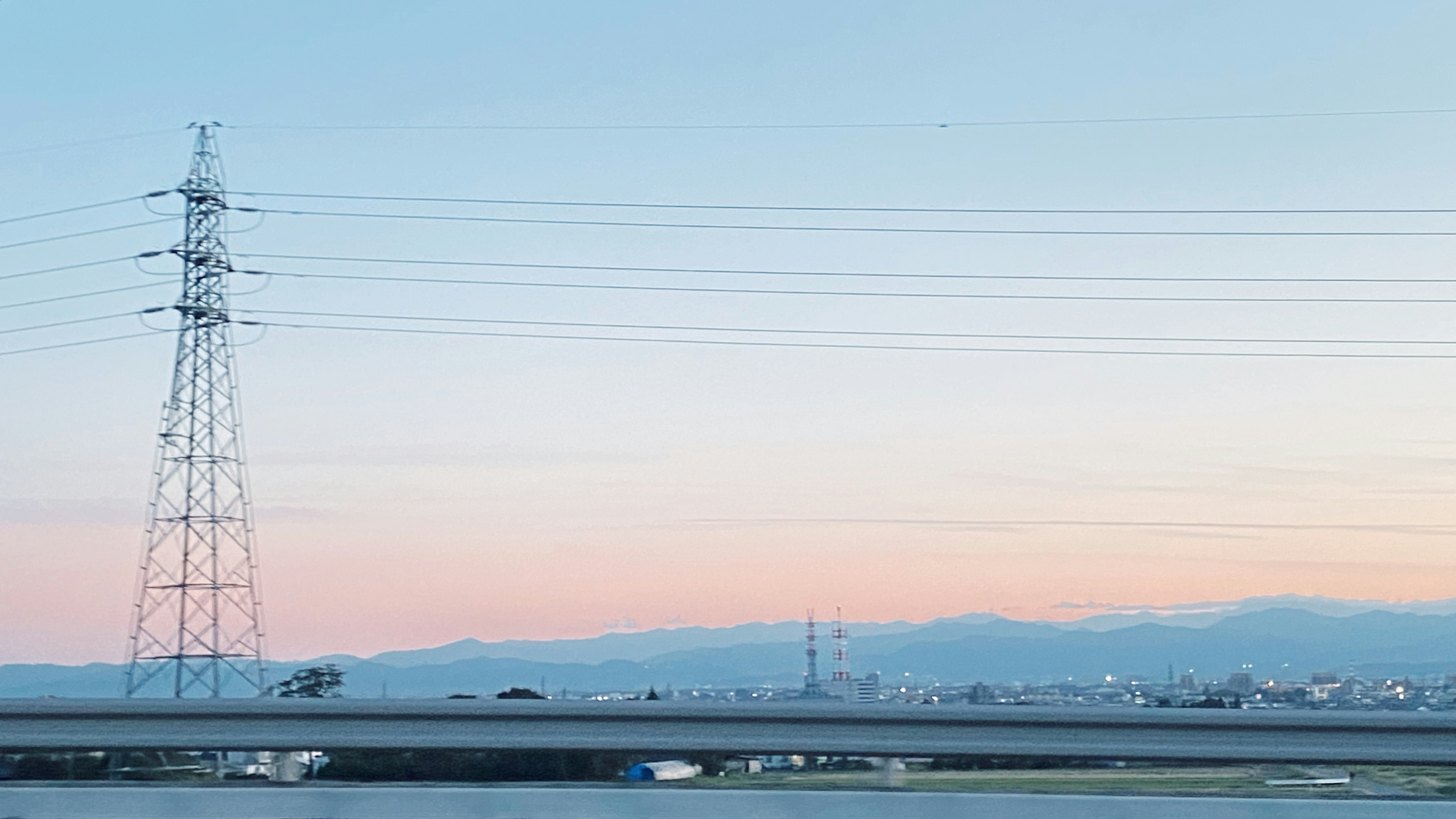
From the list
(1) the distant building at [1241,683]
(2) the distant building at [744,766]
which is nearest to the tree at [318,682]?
(2) the distant building at [744,766]

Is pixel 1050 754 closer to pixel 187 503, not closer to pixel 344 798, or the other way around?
pixel 344 798

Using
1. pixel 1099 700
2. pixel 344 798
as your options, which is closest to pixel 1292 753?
pixel 1099 700

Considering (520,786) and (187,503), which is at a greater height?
(187,503)

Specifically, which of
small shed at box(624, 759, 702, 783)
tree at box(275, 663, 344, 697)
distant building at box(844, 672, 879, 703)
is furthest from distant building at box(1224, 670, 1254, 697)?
tree at box(275, 663, 344, 697)

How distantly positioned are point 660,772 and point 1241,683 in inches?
267

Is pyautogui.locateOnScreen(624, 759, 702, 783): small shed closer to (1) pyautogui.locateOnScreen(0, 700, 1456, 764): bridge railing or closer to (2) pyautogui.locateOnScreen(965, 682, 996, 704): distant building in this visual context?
(1) pyautogui.locateOnScreen(0, 700, 1456, 764): bridge railing

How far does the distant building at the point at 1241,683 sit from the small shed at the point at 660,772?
4.93m

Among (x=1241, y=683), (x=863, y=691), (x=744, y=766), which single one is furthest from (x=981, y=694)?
(x=1241, y=683)

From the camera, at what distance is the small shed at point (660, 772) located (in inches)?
392

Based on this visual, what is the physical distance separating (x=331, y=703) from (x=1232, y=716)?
6753 mm

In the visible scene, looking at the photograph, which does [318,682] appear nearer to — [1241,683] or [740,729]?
[740,729]

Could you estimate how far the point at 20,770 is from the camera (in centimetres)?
1038

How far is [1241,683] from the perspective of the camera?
14062mm

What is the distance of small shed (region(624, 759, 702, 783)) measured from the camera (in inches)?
392
